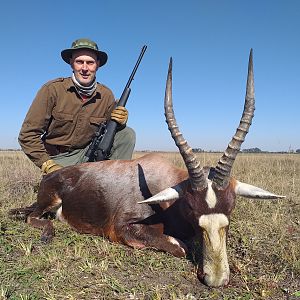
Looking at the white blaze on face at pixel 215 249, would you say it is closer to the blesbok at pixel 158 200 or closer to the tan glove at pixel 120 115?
the blesbok at pixel 158 200

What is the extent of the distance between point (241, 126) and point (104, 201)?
2.23 m

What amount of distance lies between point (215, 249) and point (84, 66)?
4304mm

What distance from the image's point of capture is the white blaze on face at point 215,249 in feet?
11.0

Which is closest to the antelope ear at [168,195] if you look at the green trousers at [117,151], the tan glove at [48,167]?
the tan glove at [48,167]

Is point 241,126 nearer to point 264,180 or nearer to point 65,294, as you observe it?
point 65,294

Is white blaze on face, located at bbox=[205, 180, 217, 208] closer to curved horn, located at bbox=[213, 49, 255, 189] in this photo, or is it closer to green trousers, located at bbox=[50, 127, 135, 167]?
curved horn, located at bbox=[213, 49, 255, 189]

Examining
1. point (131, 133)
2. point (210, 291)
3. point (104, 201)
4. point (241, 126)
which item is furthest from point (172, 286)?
point (131, 133)

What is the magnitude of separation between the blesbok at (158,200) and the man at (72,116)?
89 cm

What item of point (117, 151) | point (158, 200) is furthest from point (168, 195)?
point (117, 151)

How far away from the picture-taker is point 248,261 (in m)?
3.93

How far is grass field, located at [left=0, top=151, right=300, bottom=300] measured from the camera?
321 centimetres

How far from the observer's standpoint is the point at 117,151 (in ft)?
23.5

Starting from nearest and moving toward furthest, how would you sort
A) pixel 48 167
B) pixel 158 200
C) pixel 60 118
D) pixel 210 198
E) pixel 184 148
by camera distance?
1. pixel 210 198
2. pixel 184 148
3. pixel 158 200
4. pixel 48 167
5. pixel 60 118

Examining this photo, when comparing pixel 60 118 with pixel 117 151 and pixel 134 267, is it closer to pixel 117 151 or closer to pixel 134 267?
pixel 117 151
